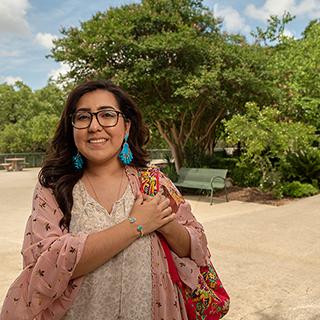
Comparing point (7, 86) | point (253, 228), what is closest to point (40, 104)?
point (7, 86)

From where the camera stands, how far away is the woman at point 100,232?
56.4 inches

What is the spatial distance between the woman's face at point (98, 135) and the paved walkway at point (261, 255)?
2.65 meters

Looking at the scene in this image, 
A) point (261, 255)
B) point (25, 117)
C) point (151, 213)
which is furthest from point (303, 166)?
point (25, 117)

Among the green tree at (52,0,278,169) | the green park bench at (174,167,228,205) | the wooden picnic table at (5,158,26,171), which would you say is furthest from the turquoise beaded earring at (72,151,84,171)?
the wooden picnic table at (5,158,26,171)

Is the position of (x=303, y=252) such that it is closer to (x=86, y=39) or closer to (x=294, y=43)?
(x=86, y=39)

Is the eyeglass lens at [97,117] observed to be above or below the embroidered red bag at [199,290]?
above

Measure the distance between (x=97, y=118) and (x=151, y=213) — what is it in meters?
0.43

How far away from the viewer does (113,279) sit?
1.51m

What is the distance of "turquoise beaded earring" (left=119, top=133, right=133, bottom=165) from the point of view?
171cm

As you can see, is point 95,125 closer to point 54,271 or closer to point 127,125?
point 127,125

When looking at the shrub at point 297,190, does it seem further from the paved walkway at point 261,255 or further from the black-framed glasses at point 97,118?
the black-framed glasses at point 97,118

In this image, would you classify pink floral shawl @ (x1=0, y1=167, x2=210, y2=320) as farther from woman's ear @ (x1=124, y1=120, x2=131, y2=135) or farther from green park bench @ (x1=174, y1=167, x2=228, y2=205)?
green park bench @ (x1=174, y1=167, x2=228, y2=205)

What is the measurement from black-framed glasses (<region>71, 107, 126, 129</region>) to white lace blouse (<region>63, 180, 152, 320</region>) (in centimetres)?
28

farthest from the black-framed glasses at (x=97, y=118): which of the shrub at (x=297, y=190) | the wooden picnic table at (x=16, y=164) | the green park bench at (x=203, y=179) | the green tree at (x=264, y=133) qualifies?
the wooden picnic table at (x=16, y=164)
